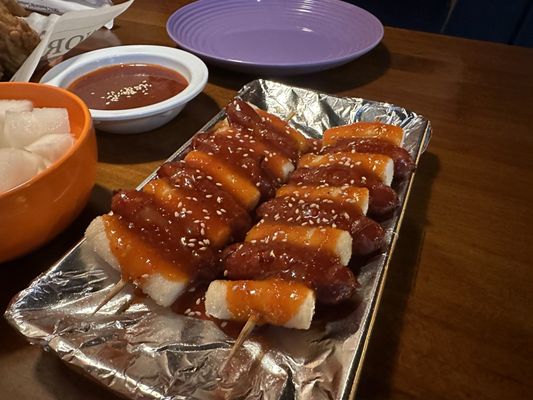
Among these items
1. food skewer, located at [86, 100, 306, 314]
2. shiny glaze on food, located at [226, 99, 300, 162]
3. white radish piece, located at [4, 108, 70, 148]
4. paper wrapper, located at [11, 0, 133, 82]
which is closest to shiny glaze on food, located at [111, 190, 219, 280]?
food skewer, located at [86, 100, 306, 314]

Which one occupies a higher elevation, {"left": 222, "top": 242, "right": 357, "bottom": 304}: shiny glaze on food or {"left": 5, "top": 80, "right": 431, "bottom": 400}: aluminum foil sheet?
{"left": 222, "top": 242, "right": 357, "bottom": 304}: shiny glaze on food

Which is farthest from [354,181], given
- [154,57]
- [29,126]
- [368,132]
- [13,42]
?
[13,42]

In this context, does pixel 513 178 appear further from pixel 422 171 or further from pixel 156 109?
pixel 156 109

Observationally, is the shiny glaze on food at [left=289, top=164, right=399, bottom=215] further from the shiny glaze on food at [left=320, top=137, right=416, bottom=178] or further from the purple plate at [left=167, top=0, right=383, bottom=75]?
the purple plate at [left=167, top=0, right=383, bottom=75]

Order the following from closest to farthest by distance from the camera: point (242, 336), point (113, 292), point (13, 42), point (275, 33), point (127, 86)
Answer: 1. point (242, 336)
2. point (113, 292)
3. point (127, 86)
4. point (13, 42)
5. point (275, 33)

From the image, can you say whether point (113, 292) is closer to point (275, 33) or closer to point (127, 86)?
point (127, 86)
